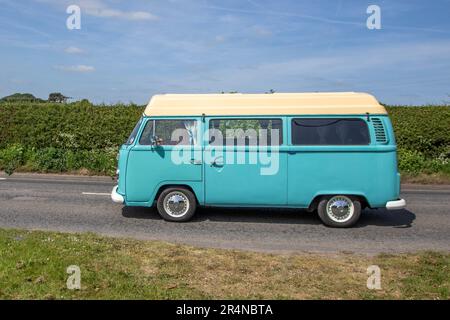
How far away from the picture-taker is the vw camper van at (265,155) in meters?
8.20

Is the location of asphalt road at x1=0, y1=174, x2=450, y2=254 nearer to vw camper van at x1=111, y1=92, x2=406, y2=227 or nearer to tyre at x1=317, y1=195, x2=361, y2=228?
tyre at x1=317, y1=195, x2=361, y2=228

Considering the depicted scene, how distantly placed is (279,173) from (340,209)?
137cm

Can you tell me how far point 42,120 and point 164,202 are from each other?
35.6 ft

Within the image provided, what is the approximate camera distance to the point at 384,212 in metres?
9.95

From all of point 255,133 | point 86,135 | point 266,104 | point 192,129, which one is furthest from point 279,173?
point 86,135

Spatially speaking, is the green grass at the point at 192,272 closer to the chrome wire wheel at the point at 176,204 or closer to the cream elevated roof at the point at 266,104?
the chrome wire wheel at the point at 176,204

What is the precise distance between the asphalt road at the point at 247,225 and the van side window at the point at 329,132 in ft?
5.49

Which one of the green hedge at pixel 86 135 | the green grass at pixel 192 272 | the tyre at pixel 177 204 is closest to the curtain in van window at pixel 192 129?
the tyre at pixel 177 204

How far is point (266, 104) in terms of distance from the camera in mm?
8406

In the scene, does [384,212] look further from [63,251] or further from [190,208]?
[63,251]

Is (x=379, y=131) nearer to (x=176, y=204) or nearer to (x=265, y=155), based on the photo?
(x=265, y=155)

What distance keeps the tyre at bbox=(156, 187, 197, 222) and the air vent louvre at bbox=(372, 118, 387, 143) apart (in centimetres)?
369
